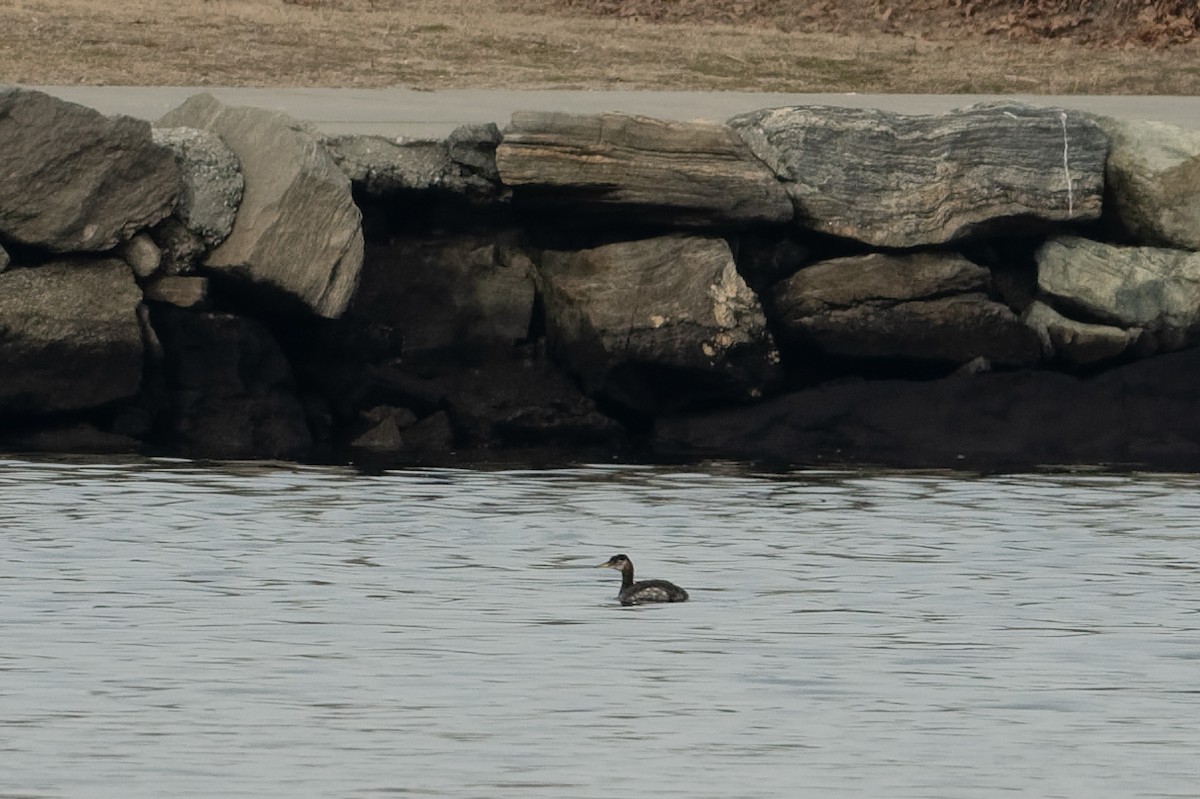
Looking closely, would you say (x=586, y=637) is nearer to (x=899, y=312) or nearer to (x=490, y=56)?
(x=899, y=312)

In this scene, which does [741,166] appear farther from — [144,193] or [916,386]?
[144,193]

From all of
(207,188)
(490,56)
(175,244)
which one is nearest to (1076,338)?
(207,188)

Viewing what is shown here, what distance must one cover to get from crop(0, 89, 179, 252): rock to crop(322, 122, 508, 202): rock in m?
1.34

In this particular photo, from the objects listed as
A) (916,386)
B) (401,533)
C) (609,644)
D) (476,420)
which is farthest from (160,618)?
(916,386)

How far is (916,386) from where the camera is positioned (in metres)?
17.1

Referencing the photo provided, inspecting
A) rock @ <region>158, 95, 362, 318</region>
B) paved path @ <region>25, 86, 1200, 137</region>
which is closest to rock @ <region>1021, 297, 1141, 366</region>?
paved path @ <region>25, 86, 1200, 137</region>

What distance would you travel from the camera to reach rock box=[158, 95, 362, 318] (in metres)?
15.9

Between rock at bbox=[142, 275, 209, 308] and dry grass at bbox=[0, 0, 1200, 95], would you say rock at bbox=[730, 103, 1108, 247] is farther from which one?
dry grass at bbox=[0, 0, 1200, 95]

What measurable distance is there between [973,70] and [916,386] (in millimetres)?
7136

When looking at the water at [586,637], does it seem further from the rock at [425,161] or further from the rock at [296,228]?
the rock at [425,161]

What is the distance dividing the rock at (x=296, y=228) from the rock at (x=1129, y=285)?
15.3 ft

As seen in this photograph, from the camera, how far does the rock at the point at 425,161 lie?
16.6 metres

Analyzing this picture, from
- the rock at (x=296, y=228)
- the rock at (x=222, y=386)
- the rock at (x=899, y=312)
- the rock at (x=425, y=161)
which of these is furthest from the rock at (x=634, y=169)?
the rock at (x=222, y=386)

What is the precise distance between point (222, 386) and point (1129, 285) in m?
5.88
